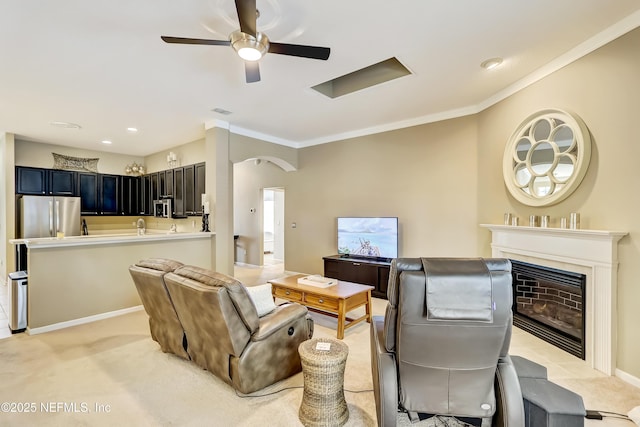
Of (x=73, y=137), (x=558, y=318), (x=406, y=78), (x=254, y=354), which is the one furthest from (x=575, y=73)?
(x=73, y=137)

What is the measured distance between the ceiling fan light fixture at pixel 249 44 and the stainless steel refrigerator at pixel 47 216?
504cm

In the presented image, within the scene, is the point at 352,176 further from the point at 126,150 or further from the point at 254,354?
Result: the point at 126,150

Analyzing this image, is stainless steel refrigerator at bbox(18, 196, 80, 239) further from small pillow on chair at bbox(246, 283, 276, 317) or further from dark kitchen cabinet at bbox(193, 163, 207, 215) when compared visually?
small pillow on chair at bbox(246, 283, 276, 317)

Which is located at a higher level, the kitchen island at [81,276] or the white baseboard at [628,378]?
the kitchen island at [81,276]

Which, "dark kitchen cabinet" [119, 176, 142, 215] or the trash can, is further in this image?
"dark kitchen cabinet" [119, 176, 142, 215]

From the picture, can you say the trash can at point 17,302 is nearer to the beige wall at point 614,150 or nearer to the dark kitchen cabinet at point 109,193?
the dark kitchen cabinet at point 109,193

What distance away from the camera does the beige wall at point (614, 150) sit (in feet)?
7.88

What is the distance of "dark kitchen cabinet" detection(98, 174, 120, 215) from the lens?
6617mm

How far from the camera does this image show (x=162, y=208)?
255 inches

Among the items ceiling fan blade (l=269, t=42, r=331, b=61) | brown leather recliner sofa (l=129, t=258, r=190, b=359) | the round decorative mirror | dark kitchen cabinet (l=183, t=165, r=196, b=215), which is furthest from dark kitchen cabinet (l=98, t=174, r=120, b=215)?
the round decorative mirror

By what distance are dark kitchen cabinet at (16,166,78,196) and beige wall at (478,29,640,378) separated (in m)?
8.03

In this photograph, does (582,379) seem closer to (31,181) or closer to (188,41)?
(188,41)

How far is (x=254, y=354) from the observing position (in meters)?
2.13

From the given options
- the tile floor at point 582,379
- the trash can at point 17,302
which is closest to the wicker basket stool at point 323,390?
the tile floor at point 582,379
